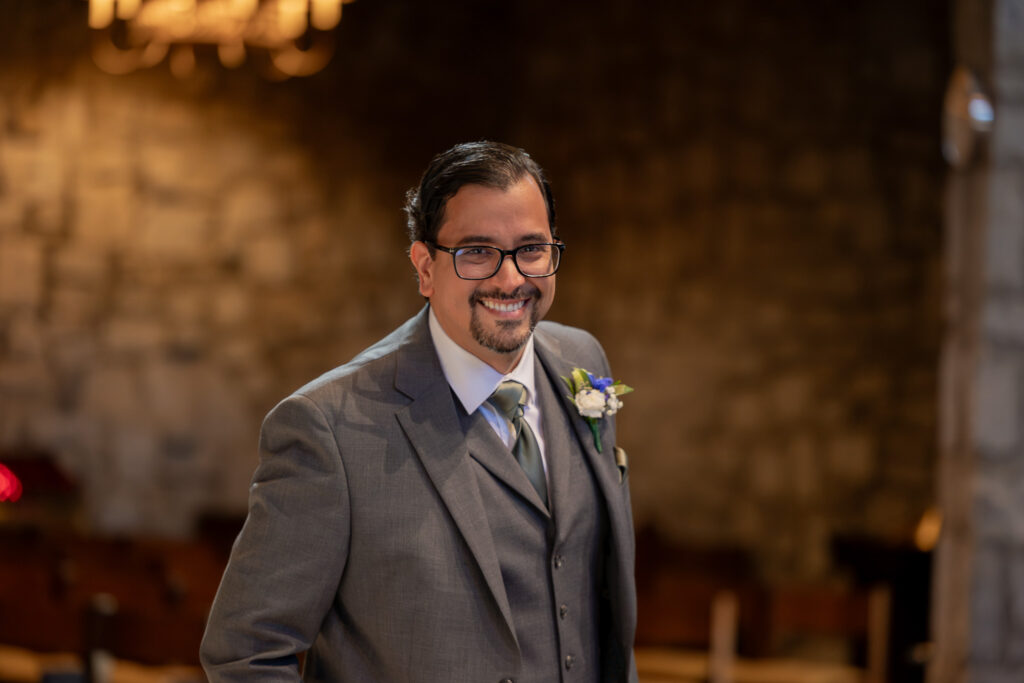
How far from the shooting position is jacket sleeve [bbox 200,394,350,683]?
1738 millimetres

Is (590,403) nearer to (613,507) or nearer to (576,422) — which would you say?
(576,422)

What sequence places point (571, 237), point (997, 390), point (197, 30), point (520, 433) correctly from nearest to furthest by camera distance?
point (520, 433)
point (997, 390)
point (197, 30)
point (571, 237)

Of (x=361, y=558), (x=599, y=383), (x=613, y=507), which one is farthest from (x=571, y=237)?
(x=361, y=558)

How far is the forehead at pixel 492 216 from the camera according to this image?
182 centimetres

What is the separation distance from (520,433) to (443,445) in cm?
16

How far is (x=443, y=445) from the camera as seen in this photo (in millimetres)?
1872

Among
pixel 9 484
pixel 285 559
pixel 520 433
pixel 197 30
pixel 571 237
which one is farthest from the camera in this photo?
pixel 571 237

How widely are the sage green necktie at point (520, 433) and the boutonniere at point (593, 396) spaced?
11 cm

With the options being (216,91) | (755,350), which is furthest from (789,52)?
(216,91)

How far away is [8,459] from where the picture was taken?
7363 mm

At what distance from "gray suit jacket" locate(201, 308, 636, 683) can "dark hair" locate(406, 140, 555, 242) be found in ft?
0.99

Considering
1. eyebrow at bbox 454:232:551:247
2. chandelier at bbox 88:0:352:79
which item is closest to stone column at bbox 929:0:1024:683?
eyebrow at bbox 454:232:551:247

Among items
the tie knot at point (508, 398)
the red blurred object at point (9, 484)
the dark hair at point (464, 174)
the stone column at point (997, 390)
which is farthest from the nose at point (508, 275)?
the red blurred object at point (9, 484)

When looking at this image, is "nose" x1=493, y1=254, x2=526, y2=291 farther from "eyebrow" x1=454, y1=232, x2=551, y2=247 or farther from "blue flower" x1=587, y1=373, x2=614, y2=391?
"blue flower" x1=587, y1=373, x2=614, y2=391
